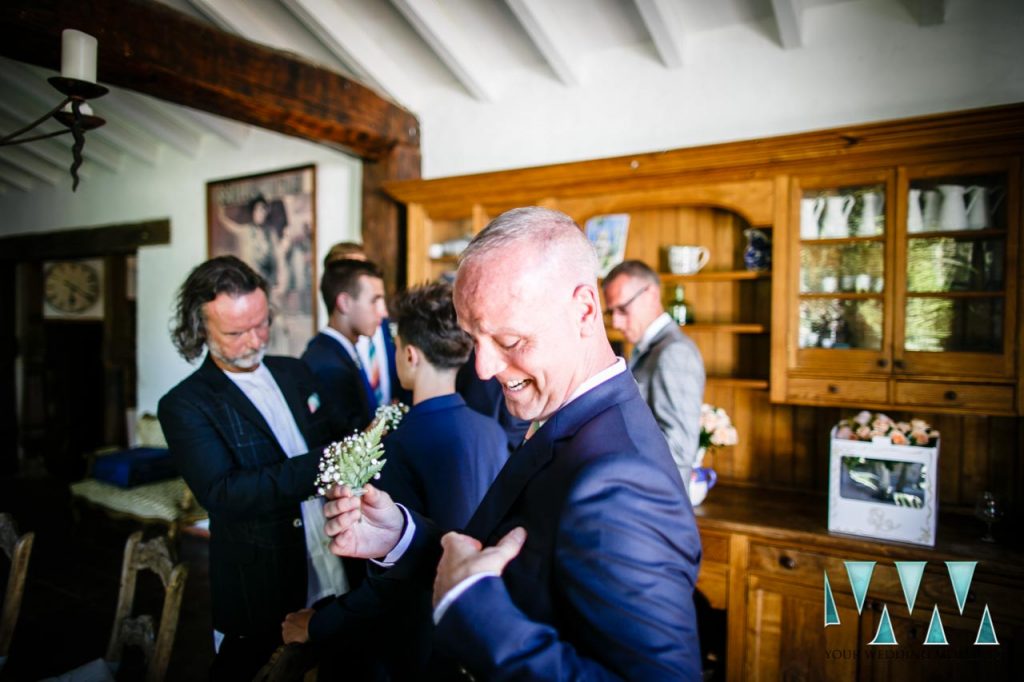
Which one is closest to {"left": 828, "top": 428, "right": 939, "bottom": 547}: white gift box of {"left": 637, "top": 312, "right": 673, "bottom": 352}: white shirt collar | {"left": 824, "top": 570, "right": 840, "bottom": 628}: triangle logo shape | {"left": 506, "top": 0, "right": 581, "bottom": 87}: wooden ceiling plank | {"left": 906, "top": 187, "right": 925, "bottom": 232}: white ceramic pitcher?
{"left": 824, "top": 570, "right": 840, "bottom": 628}: triangle logo shape

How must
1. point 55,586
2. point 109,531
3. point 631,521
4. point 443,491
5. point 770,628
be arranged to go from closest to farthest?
point 631,521
point 443,491
point 770,628
point 55,586
point 109,531

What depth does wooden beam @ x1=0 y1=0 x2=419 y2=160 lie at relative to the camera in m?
2.39

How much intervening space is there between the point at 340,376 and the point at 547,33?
6.69ft

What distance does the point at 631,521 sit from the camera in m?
0.79

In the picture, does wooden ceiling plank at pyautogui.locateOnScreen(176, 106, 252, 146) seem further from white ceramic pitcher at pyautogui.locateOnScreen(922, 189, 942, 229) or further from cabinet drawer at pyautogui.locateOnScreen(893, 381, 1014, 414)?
cabinet drawer at pyautogui.locateOnScreen(893, 381, 1014, 414)

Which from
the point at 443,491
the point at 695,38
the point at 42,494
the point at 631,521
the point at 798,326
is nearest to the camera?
the point at 631,521

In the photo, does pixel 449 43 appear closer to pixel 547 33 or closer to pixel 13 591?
pixel 547 33

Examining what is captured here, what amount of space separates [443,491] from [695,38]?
2.81m

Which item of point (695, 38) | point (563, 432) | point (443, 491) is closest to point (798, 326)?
point (695, 38)

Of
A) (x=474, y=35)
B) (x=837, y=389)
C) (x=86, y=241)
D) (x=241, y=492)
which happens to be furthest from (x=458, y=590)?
(x=86, y=241)

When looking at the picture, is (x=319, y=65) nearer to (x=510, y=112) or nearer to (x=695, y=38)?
(x=510, y=112)

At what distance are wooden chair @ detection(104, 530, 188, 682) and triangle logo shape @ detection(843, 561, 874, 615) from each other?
2.37 metres

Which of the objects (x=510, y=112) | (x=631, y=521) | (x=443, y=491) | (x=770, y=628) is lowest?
(x=770, y=628)

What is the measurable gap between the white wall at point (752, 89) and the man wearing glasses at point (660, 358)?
962 millimetres
